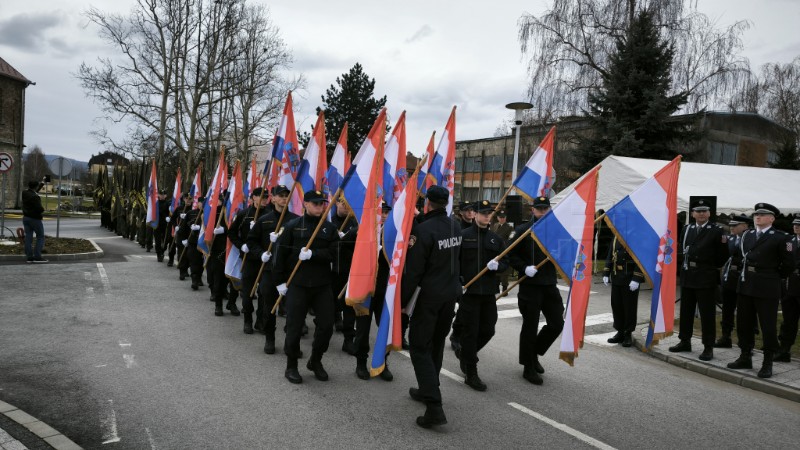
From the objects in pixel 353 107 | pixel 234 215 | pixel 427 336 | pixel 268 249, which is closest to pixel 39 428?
pixel 427 336

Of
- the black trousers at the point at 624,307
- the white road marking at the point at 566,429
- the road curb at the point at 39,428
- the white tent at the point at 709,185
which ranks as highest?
the white tent at the point at 709,185

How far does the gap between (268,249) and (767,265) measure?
246 inches

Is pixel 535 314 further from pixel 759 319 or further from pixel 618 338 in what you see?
pixel 618 338

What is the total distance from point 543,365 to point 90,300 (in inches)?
293

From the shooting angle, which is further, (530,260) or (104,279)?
(104,279)

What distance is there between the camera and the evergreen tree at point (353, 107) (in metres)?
38.4

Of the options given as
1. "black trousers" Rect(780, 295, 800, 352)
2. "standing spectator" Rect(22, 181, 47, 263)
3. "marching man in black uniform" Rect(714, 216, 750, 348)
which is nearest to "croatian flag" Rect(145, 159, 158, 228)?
"standing spectator" Rect(22, 181, 47, 263)

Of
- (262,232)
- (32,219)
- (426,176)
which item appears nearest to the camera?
(262,232)

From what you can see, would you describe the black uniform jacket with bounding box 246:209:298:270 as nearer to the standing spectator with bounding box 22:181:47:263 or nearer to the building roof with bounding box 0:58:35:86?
the standing spectator with bounding box 22:181:47:263

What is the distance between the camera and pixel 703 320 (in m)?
7.83

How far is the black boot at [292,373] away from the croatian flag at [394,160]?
2.55 m

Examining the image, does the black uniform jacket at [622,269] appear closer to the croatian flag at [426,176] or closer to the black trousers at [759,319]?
the black trousers at [759,319]

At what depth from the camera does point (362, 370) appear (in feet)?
20.2

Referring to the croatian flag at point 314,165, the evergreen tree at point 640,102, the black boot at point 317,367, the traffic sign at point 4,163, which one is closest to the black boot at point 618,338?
the black boot at point 317,367
